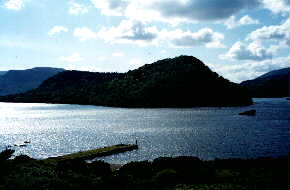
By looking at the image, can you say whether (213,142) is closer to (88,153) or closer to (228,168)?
(88,153)

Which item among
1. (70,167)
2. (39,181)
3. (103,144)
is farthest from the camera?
(103,144)

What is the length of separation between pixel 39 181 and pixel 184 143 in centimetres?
6537

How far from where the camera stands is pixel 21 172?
1606 inches

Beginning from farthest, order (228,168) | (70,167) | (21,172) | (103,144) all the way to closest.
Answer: (103,144), (228,168), (70,167), (21,172)

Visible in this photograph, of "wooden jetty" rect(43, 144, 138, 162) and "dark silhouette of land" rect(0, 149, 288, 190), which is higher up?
"dark silhouette of land" rect(0, 149, 288, 190)

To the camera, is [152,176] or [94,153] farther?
[94,153]

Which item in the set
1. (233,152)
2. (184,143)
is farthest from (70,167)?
(184,143)

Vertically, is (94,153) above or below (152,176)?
below

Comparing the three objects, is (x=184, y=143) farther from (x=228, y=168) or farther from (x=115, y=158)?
(x=228, y=168)

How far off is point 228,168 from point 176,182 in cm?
1396

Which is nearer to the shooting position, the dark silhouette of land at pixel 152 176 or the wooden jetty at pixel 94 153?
the dark silhouette of land at pixel 152 176

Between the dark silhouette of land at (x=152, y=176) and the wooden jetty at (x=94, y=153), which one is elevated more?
the dark silhouette of land at (x=152, y=176)

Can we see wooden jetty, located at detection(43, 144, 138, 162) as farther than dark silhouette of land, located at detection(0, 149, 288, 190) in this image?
Yes

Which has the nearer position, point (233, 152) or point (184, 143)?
point (233, 152)
